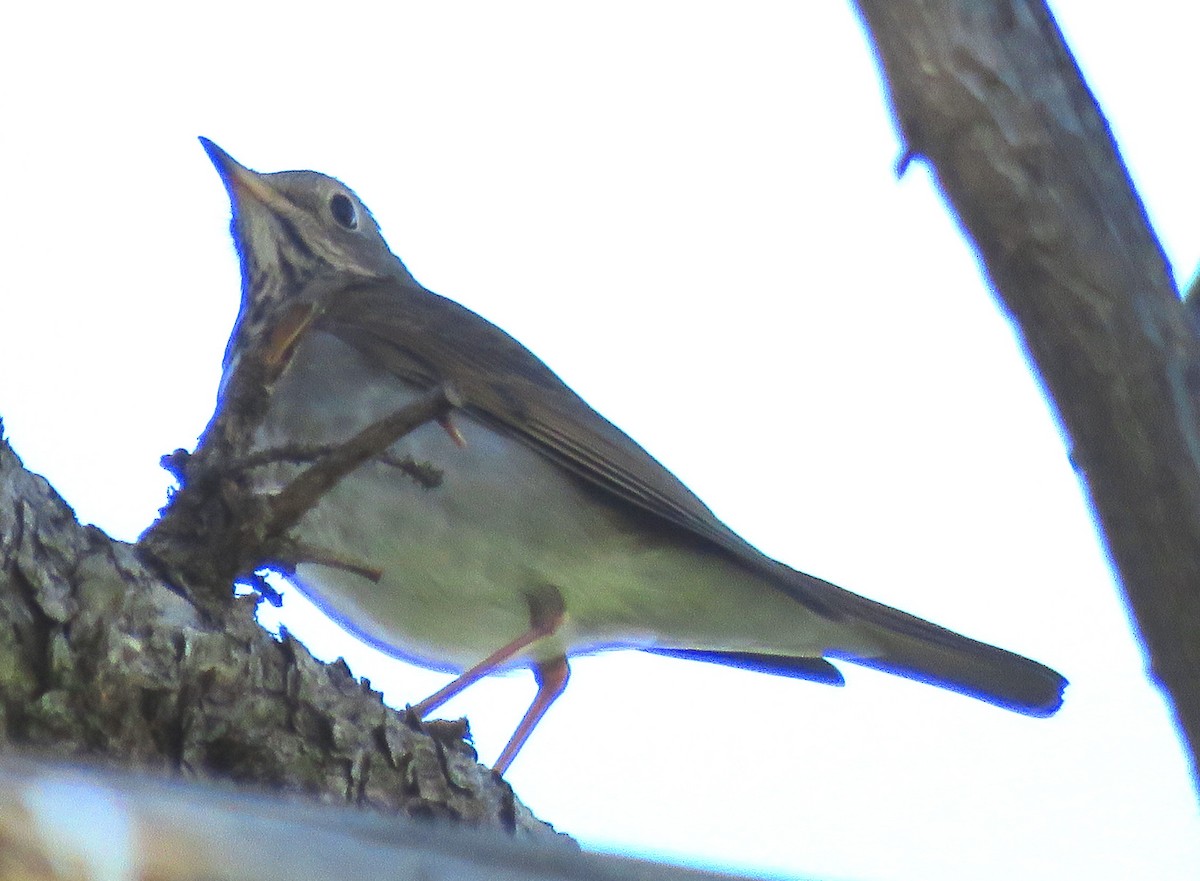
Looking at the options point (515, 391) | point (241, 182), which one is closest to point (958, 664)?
point (515, 391)

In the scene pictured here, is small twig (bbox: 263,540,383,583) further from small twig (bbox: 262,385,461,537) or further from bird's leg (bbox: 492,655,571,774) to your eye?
bird's leg (bbox: 492,655,571,774)

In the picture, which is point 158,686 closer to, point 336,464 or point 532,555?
point 336,464

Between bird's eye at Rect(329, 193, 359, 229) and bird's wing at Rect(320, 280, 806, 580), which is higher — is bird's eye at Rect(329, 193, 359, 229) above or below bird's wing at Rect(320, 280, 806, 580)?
above

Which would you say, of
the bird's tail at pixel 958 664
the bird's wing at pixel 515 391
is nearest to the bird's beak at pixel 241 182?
the bird's wing at pixel 515 391

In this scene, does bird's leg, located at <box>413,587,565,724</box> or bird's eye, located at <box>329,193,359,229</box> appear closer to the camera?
bird's leg, located at <box>413,587,565,724</box>

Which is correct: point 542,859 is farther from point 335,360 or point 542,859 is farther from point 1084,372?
point 335,360

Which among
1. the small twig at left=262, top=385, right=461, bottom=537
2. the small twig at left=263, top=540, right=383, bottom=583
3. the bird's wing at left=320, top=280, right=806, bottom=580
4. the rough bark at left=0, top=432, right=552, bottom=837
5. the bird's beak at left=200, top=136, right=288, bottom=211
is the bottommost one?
the rough bark at left=0, top=432, right=552, bottom=837

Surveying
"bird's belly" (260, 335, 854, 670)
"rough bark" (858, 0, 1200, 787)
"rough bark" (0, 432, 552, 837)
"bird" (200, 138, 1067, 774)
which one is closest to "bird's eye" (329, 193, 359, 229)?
"bird" (200, 138, 1067, 774)

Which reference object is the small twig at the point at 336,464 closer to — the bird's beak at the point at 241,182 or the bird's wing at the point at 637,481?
the bird's wing at the point at 637,481
